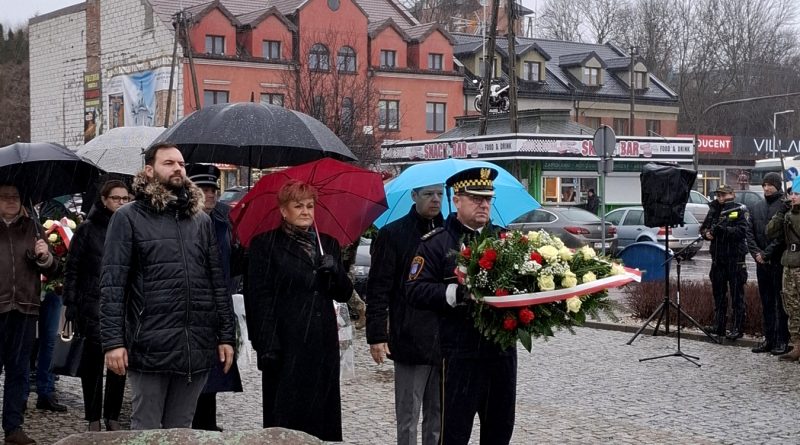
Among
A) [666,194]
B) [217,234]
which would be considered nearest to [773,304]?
[666,194]

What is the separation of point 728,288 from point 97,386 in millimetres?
8553

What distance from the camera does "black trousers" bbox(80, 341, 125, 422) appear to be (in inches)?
313

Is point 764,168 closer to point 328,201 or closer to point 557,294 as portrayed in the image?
point 328,201

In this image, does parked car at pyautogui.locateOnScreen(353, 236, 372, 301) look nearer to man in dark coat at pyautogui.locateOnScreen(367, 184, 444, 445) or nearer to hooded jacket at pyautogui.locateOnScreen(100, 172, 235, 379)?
man in dark coat at pyautogui.locateOnScreen(367, 184, 444, 445)

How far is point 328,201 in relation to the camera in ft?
23.6

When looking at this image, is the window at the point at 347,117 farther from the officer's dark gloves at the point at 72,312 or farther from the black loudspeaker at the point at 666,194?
the officer's dark gloves at the point at 72,312

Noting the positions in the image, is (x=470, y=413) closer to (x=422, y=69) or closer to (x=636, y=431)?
(x=636, y=431)

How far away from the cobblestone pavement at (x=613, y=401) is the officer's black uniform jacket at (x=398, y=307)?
154cm

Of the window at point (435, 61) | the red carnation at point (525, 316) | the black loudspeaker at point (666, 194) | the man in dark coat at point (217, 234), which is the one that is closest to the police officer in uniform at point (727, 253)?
the black loudspeaker at point (666, 194)

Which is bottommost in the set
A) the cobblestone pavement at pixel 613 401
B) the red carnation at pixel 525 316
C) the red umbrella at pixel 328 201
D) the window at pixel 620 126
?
the cobblestone pavement at pixel 613 401

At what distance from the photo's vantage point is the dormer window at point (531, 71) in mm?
64000

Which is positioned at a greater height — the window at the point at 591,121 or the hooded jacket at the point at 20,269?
the window at the point at 591,121

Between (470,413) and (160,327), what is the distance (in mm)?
1606

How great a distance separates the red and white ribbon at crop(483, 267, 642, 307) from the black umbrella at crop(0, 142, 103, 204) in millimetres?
4304
